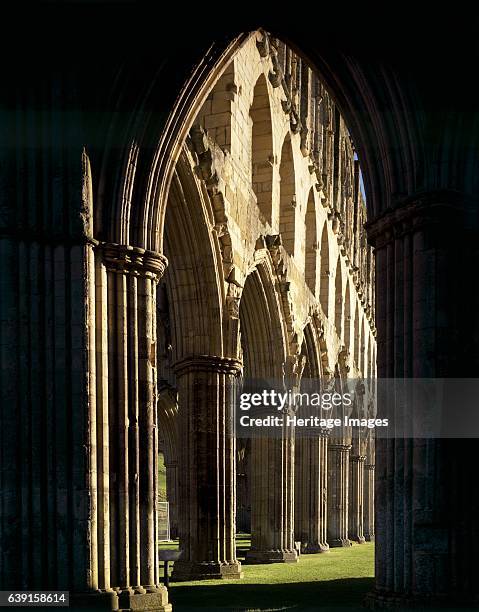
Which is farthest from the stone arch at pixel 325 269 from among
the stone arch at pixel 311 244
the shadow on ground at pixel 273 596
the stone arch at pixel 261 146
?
the shadow on ground at pixel 273 596

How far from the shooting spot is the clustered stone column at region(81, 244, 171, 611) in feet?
30.6

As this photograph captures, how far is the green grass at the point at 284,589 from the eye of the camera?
445 inches

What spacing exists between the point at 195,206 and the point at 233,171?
5.67ft

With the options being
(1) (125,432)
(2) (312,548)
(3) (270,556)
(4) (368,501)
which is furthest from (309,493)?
(1) (125,432)

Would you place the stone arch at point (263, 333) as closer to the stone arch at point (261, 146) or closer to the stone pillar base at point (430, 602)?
the stone arch at point (261, 146)

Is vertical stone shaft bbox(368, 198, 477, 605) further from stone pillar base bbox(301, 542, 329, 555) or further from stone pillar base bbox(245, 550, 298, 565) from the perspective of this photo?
stone pillar base bbox(301, 542, 329, 555)

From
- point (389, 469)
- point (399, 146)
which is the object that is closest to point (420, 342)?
point (389, 469)

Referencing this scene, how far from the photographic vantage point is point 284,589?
541 inches

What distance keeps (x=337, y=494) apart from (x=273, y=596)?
1506cm

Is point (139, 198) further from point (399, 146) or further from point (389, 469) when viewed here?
point (389, 469)

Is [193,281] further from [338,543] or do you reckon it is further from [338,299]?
[338,299]

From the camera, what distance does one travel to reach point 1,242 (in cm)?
888

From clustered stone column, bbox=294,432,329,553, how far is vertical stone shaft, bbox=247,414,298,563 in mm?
3950

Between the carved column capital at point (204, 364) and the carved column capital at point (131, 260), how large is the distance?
17.1 ft
